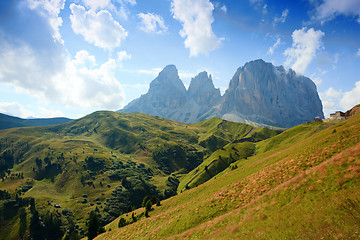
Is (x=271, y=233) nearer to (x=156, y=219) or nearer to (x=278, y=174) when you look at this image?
(x=278, y=174)

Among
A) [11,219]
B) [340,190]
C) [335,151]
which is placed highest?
[335,151]

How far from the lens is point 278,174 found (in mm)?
41219

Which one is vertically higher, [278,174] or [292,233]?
[278,174]

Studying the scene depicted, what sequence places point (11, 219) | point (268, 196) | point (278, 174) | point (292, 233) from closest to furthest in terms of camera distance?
1. point (292, 233)
2. point (268, 196)
3. point (278, 174)
4. point (11, 219)

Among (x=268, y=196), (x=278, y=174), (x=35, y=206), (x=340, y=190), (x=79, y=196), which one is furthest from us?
(x=79, y=196)

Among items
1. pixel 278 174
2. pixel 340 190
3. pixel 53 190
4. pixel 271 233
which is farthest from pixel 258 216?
pixel 53 190

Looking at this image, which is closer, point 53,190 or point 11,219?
point 11,219

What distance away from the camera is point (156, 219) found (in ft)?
168

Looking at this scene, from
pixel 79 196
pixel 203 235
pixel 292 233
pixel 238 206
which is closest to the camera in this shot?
pixel 292 233

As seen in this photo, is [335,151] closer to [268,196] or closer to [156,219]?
[268,196]

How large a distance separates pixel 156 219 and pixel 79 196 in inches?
6503

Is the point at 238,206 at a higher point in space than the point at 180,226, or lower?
higher

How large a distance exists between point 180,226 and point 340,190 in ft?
100

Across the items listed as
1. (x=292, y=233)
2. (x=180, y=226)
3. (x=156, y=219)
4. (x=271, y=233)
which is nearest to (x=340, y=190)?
(x=292, y=233)
